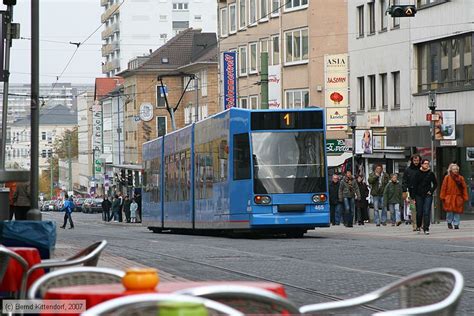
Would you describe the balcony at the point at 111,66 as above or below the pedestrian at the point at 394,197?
above

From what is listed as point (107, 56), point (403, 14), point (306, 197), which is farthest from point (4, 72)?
point (107, 56)

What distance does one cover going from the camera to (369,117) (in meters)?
56.5

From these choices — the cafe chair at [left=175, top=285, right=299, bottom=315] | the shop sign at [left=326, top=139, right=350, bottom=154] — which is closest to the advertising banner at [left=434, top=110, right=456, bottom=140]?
the shop sign at [left=326, top=139, right=350, bottom=154]

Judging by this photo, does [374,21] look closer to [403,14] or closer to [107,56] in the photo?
[403,14]

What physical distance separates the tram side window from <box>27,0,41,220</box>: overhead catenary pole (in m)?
9.75

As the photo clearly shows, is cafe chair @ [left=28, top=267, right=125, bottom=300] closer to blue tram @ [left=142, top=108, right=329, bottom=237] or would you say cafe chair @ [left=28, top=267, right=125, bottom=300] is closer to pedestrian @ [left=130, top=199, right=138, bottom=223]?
blue tram @ [left=142, top=108, right=329, bottom=237]

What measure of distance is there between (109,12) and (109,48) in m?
4.51

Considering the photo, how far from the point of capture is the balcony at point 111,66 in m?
159

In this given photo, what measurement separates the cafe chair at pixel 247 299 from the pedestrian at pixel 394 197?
3349 centimetres

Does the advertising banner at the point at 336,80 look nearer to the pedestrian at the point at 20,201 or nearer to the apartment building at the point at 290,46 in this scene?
the apartment building at the point at 290,46

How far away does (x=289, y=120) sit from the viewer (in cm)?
3064

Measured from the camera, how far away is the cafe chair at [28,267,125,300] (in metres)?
6.83

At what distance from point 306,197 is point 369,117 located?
26262 mm

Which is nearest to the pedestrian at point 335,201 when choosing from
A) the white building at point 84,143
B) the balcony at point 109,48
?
the balcony at point 109,48
